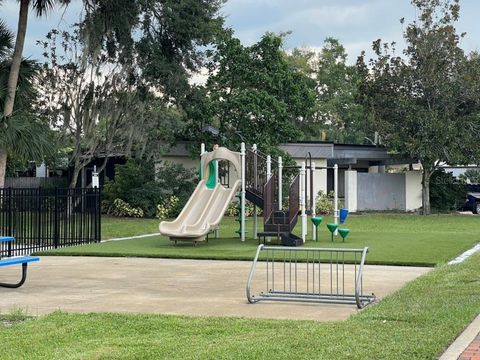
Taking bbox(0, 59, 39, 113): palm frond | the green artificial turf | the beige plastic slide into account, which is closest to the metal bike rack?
the beige plastic slide

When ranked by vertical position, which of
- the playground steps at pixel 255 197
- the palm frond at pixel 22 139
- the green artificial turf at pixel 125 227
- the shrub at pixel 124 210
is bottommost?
the green artificial turf at pixel 125 227

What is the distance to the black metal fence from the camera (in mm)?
16625

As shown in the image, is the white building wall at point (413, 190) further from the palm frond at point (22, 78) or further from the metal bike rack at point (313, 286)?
the metal bike rack at point (313, 286)

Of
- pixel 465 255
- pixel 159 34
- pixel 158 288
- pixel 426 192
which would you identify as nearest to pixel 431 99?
pixel 426 192

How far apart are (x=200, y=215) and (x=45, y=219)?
13.6 ft

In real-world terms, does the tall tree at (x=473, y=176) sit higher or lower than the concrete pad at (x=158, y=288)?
higher

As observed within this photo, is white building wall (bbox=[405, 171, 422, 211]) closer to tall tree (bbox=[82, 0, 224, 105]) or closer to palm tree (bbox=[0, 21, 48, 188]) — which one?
tall tree (bbox=[82, 0, 224, 105])

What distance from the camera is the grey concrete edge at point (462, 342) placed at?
5992 mm

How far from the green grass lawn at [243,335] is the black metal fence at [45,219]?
916 cm

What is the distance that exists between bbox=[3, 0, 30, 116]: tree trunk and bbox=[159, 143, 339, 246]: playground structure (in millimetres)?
5600

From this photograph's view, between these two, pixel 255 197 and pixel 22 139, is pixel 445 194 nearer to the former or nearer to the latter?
pixel 255 197

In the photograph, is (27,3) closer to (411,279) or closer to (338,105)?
(411,279)

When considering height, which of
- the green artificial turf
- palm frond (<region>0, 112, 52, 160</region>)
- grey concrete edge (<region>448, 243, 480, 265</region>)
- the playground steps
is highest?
palm frond (<region>0, 112, 52, 160</region>)

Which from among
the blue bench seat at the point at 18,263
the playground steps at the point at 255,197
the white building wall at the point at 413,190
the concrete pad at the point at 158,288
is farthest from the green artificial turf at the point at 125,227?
the white building wall at the point at 413,190
